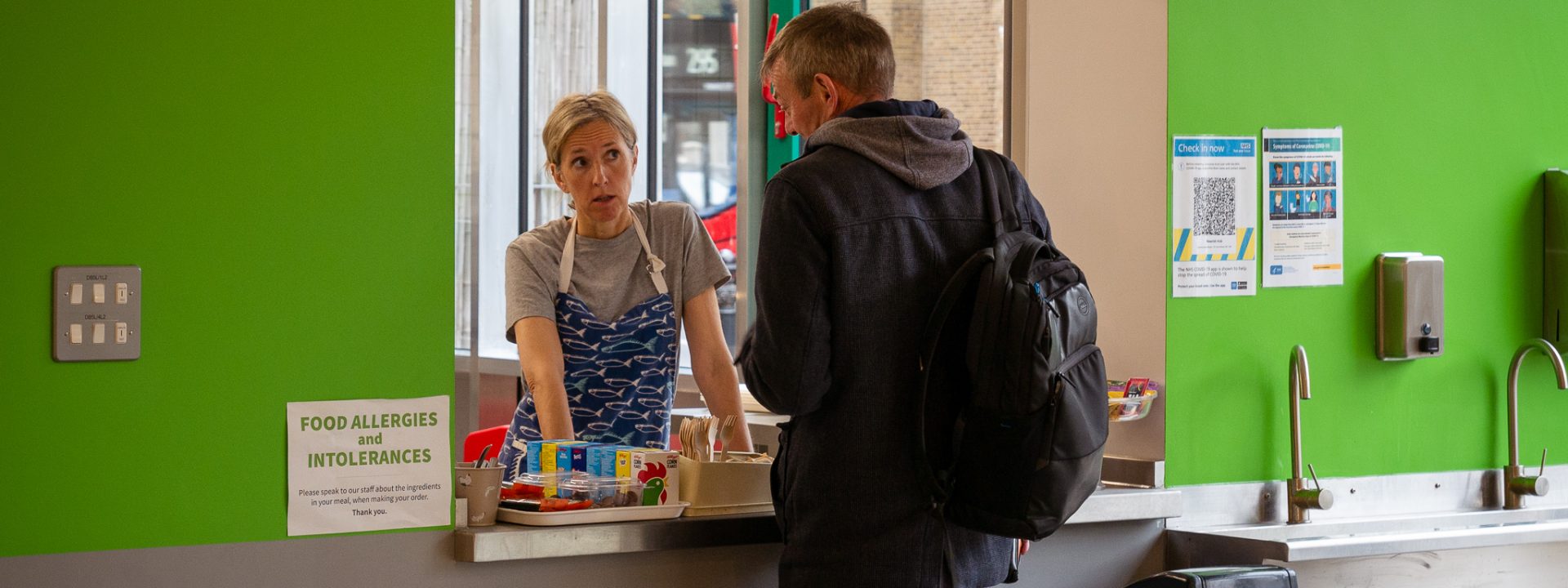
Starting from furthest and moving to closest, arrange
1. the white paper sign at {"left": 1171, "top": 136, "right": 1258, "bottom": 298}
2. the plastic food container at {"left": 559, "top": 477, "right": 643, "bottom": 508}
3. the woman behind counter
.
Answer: the white paper sign at {"left": 1171, "top": 136, "right": 1258, "bottom": 298} → the woman behind counter → the plastic food container at {"left": 559, "top": 477, "right": 643, "bottom": 508}

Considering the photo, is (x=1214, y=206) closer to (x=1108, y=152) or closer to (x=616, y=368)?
(x=1108, y=152)

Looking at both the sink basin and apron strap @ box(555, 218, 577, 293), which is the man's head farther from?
the sink basin

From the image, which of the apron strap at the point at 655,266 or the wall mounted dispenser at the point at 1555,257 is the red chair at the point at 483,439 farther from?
the wall mounted dispenser at the point at 1555,257

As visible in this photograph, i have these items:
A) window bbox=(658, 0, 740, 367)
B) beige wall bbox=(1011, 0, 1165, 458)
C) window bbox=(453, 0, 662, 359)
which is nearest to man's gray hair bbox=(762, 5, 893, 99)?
beige wall bbox=(1011, 0, 1165, 458)

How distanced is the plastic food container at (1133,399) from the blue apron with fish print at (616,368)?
0.91 m

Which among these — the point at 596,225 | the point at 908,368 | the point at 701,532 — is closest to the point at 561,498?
the point at 701,532

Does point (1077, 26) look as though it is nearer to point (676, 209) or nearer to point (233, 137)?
point (676, 209)

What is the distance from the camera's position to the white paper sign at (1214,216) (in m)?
Result: 3.19

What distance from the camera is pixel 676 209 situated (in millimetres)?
3146

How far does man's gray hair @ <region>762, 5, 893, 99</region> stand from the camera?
94.3 inches

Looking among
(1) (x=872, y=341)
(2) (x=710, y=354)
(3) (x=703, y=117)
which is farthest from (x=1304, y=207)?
(3) (x=703, y=117)

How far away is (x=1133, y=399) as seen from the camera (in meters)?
3.17

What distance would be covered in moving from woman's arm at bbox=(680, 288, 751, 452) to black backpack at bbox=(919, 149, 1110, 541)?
90 cm

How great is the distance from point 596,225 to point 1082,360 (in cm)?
119
